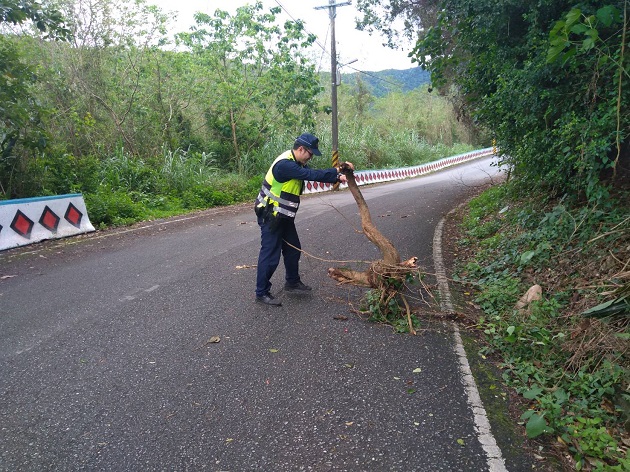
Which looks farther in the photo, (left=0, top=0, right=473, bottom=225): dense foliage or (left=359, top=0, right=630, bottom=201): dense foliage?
(left=0, top=0, right=473, bottom=225): dense foliage

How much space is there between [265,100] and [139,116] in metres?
5.90

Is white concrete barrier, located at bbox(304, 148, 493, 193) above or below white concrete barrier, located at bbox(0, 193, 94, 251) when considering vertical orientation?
below

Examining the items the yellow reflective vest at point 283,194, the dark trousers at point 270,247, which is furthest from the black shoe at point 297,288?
the yellow reflective vest at point 283,194

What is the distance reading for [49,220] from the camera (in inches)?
356

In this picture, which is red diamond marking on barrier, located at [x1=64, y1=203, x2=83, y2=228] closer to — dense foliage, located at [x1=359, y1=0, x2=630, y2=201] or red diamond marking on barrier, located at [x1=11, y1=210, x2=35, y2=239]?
red diamond marking on barrier, located at [x1=11, y1=210, x2=35, y2=239]

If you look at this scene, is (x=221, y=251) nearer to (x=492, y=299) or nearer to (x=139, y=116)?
(x=492, y=299)

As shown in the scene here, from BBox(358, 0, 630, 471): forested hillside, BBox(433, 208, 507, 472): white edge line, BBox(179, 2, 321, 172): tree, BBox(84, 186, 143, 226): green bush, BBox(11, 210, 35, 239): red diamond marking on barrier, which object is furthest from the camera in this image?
BBox(179, 2, 321, 172): tree

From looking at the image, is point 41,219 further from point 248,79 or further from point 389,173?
point 389,173

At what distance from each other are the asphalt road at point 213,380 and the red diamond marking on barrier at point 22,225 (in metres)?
2.17

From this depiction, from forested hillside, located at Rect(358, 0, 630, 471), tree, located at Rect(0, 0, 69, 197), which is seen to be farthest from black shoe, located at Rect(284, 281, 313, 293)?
tree, located at Rect(0, 0, 69, 197)

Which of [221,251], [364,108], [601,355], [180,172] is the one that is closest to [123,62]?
[180,172]

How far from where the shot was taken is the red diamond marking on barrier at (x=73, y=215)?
951 cm

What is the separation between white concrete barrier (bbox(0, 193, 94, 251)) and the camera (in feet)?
27.2

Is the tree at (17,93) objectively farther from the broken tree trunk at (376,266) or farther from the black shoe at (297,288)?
the broken tree trunk at (376,266)
